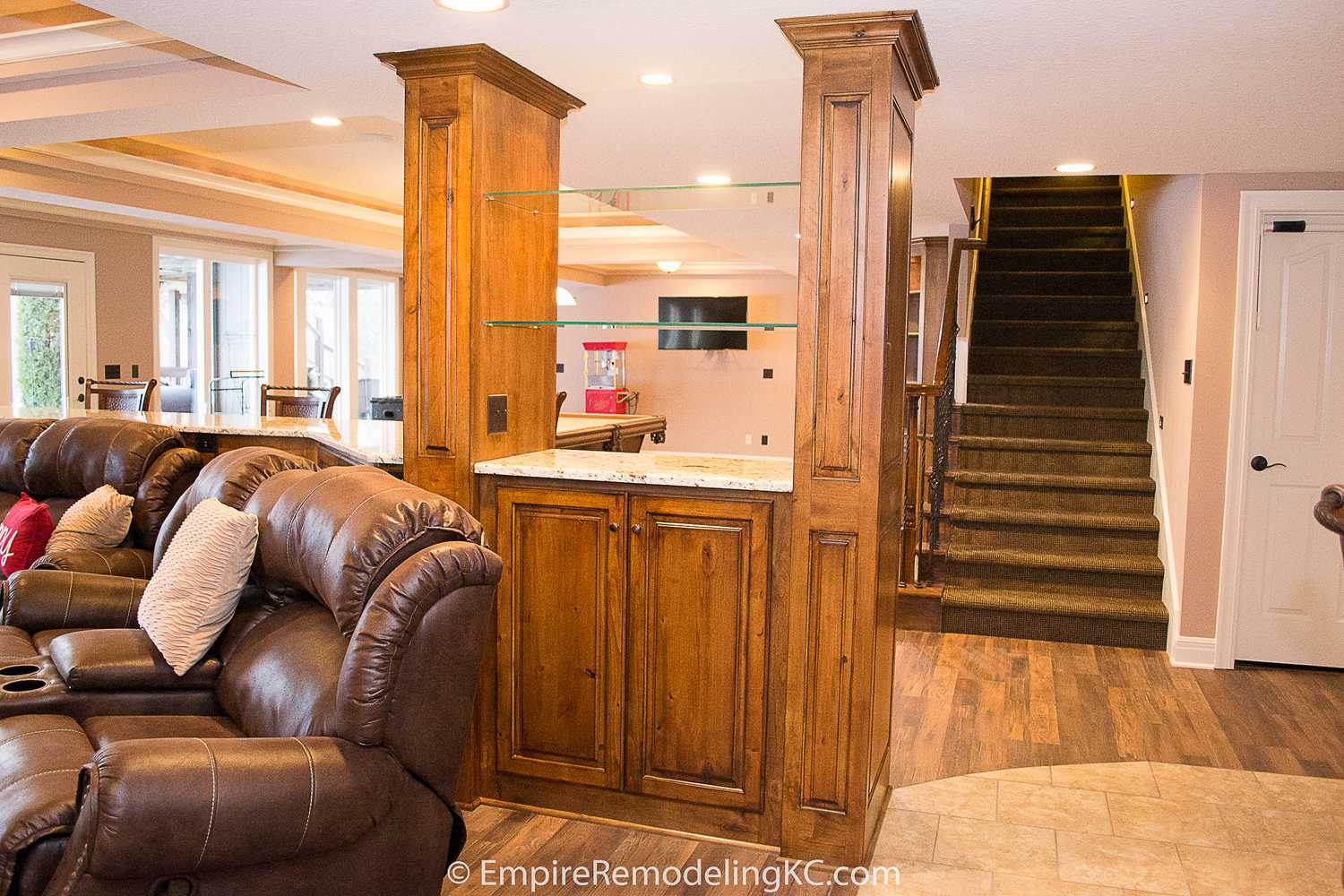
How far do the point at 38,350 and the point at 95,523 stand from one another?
5.15m

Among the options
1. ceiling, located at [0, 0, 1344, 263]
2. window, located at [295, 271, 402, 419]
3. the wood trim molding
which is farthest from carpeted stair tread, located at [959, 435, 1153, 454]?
window, located at [295, 271, 402, 419]

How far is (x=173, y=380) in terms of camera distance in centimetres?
925

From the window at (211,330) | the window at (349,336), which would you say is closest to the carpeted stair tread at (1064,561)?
the window at (211,330)

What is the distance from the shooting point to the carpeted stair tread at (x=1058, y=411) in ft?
19.6

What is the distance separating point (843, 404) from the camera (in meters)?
2.66

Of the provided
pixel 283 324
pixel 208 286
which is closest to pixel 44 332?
pixel 208 286

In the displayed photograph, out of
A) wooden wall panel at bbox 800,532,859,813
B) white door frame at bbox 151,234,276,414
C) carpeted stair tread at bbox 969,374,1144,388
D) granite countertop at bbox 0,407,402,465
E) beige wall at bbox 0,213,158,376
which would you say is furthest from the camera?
white door frame at bbox 151,234,276,414

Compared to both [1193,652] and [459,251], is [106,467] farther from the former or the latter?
[1193,652]

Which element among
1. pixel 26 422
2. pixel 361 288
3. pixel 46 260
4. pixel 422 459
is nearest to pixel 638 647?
pixel 422 459

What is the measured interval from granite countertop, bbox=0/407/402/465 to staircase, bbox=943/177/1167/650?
9.42ft

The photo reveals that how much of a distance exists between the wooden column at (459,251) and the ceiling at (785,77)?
10 centimetres

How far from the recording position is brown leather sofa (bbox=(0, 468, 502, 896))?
5.73 feet

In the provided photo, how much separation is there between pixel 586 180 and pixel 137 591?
3168 millimetres

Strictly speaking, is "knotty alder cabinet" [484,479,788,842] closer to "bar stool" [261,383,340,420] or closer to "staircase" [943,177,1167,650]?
"bar stool" [261,383,340,420]
